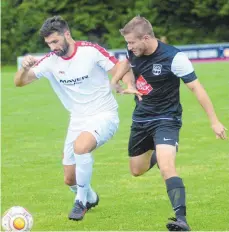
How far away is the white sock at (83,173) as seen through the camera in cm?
923

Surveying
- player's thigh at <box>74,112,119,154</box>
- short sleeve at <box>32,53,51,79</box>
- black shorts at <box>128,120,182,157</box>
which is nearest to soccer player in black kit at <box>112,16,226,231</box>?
black shorts at <box>128,120,182,157</box>

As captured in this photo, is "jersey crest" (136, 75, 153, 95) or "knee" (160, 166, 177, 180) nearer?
"knee" (160, 166, 177, 180)

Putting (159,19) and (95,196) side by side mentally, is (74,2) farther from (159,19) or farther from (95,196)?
(95,196)

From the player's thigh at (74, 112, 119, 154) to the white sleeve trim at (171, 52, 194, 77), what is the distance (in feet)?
3.86

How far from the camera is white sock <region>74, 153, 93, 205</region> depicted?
9227mm

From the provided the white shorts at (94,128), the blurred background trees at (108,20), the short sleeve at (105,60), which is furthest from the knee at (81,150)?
the blurred background trees at (108,20)

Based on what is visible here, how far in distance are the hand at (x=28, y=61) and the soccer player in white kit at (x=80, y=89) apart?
0.06 meters

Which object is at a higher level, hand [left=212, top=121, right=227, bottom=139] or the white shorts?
the white shorts

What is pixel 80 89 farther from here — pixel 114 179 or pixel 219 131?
pixel 114 179

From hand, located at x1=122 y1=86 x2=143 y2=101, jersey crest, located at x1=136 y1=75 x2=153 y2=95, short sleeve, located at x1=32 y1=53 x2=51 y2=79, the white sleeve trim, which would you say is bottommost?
hand, located at x1=122 y1=86 x2=143 y2=101

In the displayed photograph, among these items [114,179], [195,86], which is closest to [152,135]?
[195,86]

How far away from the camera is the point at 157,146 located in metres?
8.75

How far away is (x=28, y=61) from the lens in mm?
9102

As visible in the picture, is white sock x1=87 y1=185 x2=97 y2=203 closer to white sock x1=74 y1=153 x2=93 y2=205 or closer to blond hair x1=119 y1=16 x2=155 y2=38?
white sock x1=74 y1=153 x2=93 y2=205
